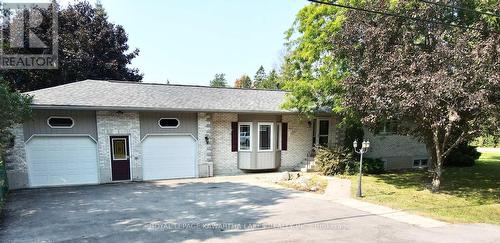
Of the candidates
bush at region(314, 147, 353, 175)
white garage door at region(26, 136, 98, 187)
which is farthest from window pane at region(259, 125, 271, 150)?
white garage door at region(26, 136, 98, 187)

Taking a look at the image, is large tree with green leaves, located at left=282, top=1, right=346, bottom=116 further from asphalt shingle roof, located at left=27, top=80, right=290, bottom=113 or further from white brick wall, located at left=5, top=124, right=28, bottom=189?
white brick wall, located at left=5, top=124, right=28, bottom=189

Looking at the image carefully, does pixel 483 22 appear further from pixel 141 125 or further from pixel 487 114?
pixel 141 125

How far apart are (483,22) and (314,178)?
829 centimetres

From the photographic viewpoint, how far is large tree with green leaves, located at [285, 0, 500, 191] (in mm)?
8789

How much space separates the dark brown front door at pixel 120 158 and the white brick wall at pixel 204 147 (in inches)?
124

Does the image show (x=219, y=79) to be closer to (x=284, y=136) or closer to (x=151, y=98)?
(x=284, y=136)

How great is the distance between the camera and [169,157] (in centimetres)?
1384

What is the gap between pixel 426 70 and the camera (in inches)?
375

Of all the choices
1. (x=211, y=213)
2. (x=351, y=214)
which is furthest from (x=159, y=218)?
(x=351, y=214)

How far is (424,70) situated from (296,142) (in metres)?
8.00

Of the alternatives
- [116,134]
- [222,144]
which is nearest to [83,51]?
[116,134]

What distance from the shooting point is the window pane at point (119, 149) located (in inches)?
508

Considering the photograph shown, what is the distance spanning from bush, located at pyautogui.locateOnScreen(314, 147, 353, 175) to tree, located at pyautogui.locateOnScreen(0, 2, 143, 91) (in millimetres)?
18373

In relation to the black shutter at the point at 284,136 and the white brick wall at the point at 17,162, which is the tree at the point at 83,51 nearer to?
the white brick wall at the point at 17,162
